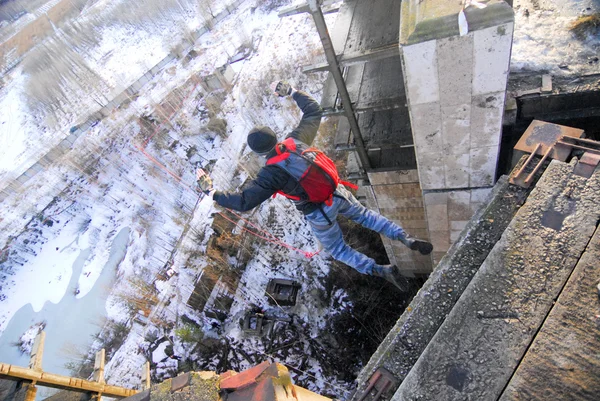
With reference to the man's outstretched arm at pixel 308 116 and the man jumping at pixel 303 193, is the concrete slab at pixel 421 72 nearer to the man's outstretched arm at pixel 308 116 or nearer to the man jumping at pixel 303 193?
the man jumping at pixel 303 193

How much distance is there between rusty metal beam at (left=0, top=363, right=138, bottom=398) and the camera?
4.40 m

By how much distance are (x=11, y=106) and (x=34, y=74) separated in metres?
1.99

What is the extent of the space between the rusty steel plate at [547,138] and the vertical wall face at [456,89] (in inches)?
10.5

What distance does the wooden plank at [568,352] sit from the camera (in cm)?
206

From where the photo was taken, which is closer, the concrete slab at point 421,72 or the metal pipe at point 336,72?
the concrete slab at point 421,72

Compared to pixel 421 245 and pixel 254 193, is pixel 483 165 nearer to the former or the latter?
pixel 421 245

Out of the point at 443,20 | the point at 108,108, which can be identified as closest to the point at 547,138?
the point at 443,20

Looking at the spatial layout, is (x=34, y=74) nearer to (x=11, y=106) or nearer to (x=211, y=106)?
(x=11, y=106)

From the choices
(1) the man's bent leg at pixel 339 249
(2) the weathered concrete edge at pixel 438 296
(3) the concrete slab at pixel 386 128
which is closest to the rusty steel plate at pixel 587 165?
(2) the weathered concrete edge at pixel 438 296

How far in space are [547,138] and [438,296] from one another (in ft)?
5.83

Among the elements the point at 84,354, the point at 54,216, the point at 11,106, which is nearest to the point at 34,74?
the point at 11,106

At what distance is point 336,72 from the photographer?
3.99 m

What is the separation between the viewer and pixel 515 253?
2.60 m

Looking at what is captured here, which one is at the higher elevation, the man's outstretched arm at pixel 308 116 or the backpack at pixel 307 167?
the man's outstretched arm at pixel 308 116
